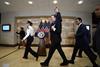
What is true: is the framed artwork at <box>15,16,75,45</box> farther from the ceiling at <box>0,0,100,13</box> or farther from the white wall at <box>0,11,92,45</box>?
the ceiling at <box>0,0,100,13</box>

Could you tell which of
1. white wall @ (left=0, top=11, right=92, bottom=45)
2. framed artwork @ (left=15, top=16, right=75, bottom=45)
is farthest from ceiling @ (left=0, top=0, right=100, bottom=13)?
framed artwork @ (left=15, top=16, right=75, bottom=45)

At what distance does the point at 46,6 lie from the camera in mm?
11062

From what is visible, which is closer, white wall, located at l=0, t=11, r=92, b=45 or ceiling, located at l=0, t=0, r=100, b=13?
ceiling, located at l=0, t=0, r=100, b=13

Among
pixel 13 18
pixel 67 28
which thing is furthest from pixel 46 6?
pixel 13 18

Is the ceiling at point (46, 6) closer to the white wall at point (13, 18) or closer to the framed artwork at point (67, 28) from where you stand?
the white wall at point (13, 18)

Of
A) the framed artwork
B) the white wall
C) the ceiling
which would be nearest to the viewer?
the ceiling

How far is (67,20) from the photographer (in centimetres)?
1196

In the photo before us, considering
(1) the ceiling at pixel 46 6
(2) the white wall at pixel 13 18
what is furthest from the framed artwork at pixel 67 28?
(1) the ceiling at pixel 46 6

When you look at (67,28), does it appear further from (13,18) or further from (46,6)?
→ (13,18)

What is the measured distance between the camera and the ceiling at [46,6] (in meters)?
10.3

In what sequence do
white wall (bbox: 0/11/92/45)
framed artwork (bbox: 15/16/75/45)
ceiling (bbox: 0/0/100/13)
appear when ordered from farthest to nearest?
framed artwork (bbox: 15/16/75/45)
white wall (bbox: 0/11/92/45)
ceiling (bbox: 0/0/100/13)

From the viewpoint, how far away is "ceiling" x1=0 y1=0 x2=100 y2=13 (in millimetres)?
10304

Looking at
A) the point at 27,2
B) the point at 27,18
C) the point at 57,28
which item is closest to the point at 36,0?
the point at 27,2

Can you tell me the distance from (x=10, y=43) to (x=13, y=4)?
2825 mm
